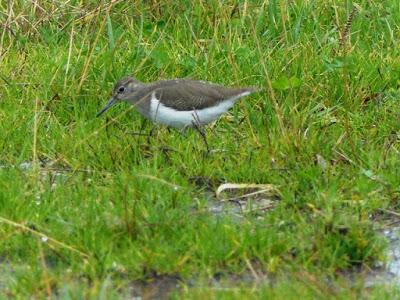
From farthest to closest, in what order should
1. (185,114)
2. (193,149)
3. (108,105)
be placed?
(108,105) < (185,114) < (193,149)

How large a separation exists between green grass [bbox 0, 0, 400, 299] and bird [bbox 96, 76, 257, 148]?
0.12m

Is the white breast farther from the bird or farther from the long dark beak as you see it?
the long dark beak

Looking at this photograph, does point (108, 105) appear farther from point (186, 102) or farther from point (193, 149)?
point (193, 149)

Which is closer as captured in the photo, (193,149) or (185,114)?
(193,149)

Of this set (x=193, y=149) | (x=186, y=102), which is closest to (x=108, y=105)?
(x=186, y=102)

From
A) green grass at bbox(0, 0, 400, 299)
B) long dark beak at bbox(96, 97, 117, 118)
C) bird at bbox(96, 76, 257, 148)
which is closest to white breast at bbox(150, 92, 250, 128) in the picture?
bird at bbox(96, 76, 257, 148)

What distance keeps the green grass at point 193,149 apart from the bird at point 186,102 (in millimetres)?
123

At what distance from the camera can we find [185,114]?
6727mm

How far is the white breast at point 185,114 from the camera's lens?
22.0 ft

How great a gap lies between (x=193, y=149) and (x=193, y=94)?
1.65 feet

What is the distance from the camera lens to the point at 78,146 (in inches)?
256

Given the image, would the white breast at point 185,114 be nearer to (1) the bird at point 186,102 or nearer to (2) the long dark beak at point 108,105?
(1) the bird at point 186,102

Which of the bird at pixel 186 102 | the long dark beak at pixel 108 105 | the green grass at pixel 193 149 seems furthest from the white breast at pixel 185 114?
the long dark beak at pixel 108 105

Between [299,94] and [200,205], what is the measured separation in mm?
1709
